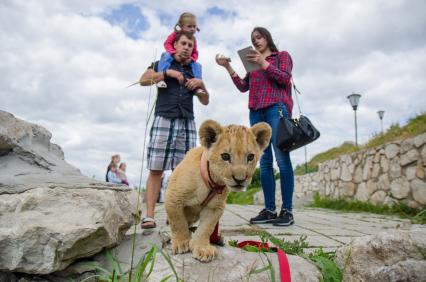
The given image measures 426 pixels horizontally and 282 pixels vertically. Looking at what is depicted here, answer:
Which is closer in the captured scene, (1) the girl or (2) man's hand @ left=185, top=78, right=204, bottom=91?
(2) man's hand @ left=185, top=78, right=204, bottom=91

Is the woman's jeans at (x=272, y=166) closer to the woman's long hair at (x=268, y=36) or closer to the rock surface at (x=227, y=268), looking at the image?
the woman's long hair at (x=268, y=36)

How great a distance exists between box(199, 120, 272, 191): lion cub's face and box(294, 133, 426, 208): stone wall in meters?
7.47

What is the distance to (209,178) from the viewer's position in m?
2.61

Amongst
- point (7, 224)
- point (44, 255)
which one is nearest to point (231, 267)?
point (44, 255)

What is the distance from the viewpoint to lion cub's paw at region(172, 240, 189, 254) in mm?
2793

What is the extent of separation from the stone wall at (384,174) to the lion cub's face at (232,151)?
24.5 feet

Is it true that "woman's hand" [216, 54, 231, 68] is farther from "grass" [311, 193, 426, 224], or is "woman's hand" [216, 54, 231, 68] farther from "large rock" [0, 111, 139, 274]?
"grass" [311, 193, 426, 224]

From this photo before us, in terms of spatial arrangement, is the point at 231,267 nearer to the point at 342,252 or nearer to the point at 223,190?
the point at 223,190

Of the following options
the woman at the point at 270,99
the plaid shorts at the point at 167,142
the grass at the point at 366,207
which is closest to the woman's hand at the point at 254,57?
the woman at the point at 270,99

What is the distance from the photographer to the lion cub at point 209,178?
248 centimetres

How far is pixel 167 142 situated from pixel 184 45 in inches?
47.1

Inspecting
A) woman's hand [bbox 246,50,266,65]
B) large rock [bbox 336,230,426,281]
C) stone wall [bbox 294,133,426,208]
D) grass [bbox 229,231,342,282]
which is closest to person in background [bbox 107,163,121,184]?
stone wall [bbox 294,133,426,208]

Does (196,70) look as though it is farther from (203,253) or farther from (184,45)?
(203,253)

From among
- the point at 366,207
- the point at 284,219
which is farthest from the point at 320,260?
the point at 366,207
